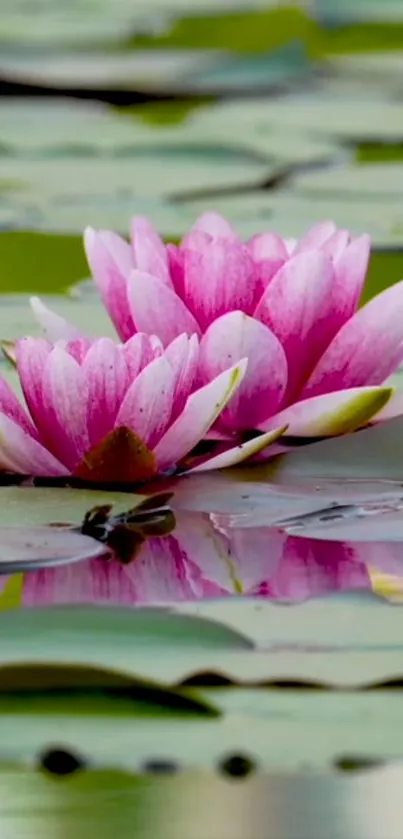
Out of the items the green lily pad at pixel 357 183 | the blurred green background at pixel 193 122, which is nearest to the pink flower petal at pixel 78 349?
the blurred green background at pixel 193 122

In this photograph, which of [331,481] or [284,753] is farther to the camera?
[331,481]

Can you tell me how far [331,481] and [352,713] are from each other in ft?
1.35

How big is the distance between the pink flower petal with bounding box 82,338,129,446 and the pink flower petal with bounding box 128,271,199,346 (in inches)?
4.1

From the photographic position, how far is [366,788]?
0.84 metres

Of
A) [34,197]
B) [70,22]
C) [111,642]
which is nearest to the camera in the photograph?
[111,642]

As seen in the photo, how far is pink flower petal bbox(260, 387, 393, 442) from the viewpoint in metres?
1.32

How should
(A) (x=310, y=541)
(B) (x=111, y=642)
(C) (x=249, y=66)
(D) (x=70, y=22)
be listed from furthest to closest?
1. (D) (x=70, y=22)
2. (C) (x=249, y=66)
3. (A) (x=310, y=541)
4. (B) (x=111, y=642)

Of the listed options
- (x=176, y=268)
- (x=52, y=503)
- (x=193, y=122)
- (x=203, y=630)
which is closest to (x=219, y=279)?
(x=176, y=268)

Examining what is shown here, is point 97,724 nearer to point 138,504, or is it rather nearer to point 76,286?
point 138,504

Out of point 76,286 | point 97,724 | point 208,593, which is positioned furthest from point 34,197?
point 97,724

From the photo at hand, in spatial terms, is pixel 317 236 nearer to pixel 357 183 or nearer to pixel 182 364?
pixel 182 364

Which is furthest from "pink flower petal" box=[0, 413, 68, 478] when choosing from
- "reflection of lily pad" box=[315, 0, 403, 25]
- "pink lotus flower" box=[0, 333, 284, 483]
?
"reflection of lily pad" box=[315, 0, 403, 25]

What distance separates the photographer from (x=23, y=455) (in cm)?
128

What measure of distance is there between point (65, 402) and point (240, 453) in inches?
5.5
